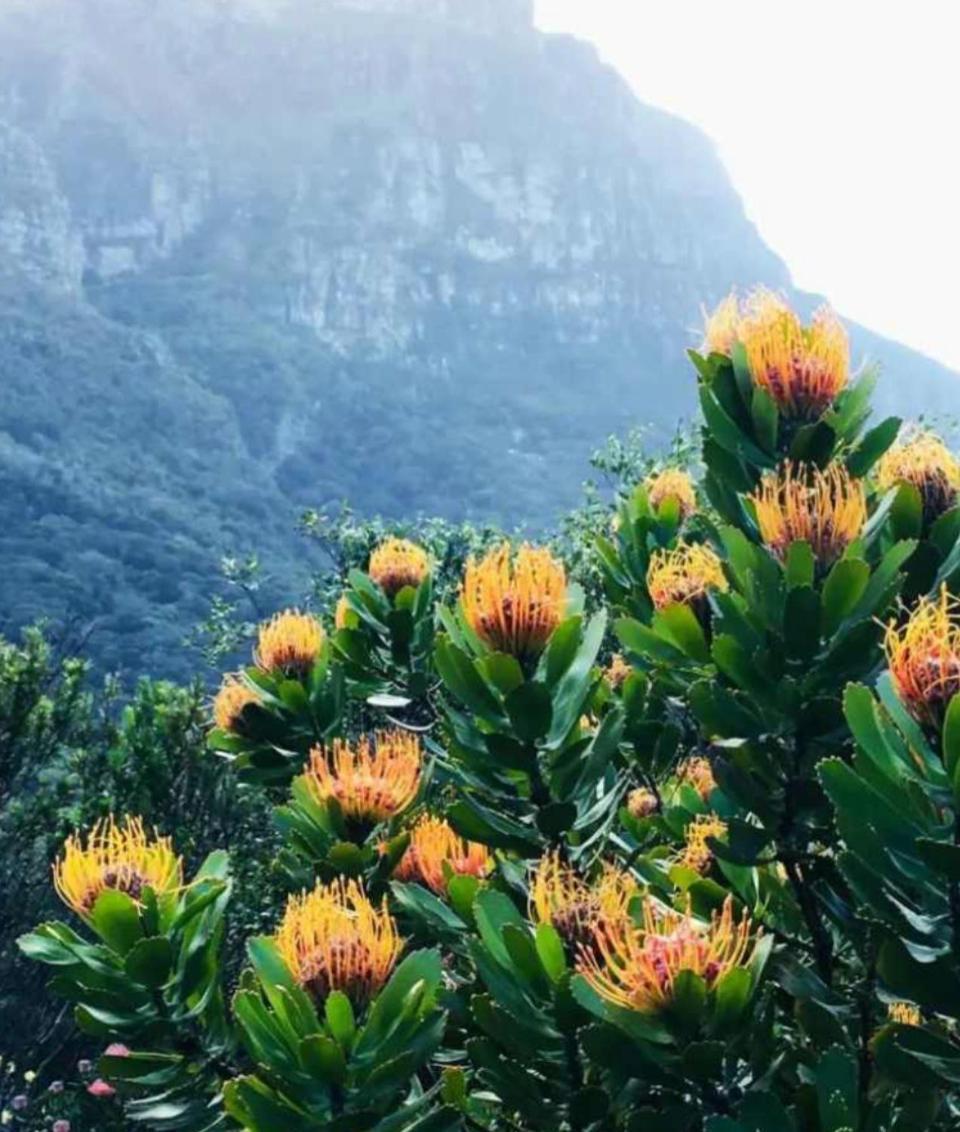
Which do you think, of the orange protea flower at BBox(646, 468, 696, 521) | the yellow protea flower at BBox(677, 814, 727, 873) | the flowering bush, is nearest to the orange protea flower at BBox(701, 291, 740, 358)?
the flowering bush

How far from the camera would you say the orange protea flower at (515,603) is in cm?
195

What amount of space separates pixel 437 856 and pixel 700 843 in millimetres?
446

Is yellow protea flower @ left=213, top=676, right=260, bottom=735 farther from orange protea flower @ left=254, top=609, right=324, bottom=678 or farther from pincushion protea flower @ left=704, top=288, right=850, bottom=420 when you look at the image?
pincushion protea flower @ left=704, top=288, right=850, bottom=420

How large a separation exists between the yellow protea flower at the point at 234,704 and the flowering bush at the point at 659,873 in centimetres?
40

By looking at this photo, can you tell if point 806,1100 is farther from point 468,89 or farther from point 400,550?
point 468,89

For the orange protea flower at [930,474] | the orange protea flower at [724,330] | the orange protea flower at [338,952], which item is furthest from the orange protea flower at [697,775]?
the orange protea flower at [338,952]

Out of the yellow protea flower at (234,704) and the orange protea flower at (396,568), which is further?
the orange protea flower at (396,568)

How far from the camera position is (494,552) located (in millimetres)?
2088

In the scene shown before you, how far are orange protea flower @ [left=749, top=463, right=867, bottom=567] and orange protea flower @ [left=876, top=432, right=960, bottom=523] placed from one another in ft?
0.81

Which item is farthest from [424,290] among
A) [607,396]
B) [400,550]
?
[400,550]

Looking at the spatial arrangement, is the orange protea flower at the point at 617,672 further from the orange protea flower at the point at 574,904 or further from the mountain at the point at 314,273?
the mountain at the point at 314,273

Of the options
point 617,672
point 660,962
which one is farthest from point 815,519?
point 617,672

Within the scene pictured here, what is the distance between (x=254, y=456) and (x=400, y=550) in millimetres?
75432

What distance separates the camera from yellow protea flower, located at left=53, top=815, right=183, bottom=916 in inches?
77.9
